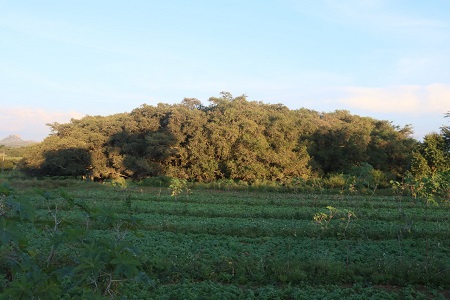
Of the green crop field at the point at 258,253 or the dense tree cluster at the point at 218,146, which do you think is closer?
the green crop field at the point at 258,253

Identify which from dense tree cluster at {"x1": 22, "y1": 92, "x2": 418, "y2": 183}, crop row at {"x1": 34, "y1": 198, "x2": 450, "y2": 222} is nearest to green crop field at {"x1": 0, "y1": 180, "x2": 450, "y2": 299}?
crop row at {"x1": 34, "y1": 198, "x2": 450, "y2": 222}

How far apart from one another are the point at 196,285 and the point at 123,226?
3.90 meters

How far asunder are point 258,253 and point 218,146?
21.4 metres

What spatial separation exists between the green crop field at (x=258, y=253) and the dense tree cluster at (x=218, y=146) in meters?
15.3

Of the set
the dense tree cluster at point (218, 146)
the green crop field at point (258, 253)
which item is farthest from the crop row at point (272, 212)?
the dense tree cluster at point (218, 146)

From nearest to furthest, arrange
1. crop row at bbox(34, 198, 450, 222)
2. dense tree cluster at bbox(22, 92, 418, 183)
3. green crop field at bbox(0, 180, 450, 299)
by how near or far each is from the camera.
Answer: green crop field at bbox(0, 180, 450, 299)
crop row at bbox(34, 198, 450, 222)
dense tree cluster at bbox(22, 92, 418, 183)

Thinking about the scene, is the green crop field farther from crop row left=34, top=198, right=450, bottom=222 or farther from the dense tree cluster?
the dense tree cluster

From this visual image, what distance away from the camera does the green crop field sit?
172 inches

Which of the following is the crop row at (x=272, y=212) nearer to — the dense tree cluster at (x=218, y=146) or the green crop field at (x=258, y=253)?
the green crop field at (x=258, y=253)

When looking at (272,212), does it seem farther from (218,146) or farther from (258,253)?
(218,146)

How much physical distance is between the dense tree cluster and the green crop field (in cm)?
1528

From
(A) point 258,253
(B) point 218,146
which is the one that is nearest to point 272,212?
(A) point 258,253

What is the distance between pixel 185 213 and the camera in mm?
15102

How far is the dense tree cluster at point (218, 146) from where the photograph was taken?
30375 millimetres
